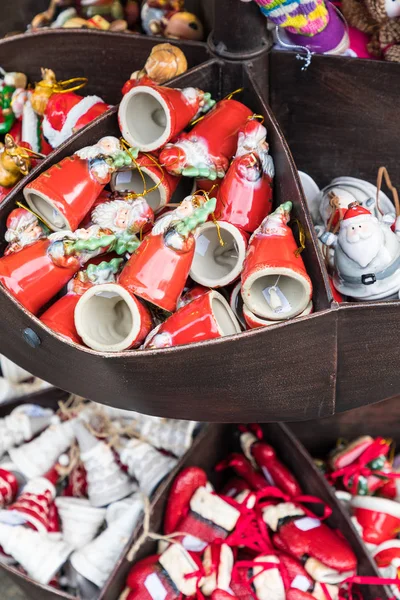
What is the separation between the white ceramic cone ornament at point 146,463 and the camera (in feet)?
3.64

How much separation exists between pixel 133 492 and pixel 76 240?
0.51 m

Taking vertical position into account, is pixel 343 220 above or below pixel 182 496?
above

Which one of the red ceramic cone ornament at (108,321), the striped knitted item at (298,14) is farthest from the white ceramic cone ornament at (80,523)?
the striped knitted item at (298,14)

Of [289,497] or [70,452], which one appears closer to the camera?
[289,497]

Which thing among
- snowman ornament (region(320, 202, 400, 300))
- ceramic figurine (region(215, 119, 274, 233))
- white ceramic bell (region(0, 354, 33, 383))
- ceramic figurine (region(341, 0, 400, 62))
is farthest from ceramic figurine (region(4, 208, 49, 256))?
ceramic figurine (region(341, 0, 400, 62))

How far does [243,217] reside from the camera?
884 mm

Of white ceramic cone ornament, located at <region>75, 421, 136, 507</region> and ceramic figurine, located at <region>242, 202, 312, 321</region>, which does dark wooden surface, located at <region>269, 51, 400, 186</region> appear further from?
white ceramic cone ornament, located at <region>75, 421, 136, 507</region>

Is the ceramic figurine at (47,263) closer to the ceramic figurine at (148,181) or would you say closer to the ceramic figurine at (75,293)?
the ceramic figurine at (75,293)

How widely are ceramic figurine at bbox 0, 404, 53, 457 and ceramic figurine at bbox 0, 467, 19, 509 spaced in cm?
5

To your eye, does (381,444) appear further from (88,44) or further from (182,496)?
(88,44)

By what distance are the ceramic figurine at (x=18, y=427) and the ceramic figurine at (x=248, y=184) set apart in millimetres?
585

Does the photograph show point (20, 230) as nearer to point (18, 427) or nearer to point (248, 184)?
point (248, 184)

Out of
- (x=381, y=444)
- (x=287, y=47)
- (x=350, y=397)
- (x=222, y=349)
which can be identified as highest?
(x=287, y=47)

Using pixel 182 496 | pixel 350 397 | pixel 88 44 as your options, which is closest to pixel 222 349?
pixel 350 397
